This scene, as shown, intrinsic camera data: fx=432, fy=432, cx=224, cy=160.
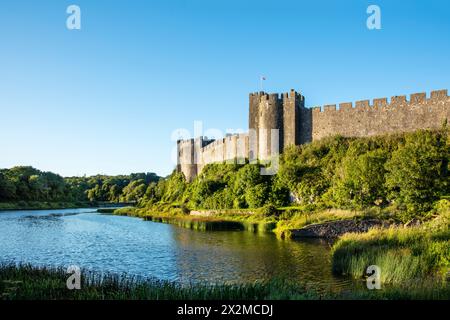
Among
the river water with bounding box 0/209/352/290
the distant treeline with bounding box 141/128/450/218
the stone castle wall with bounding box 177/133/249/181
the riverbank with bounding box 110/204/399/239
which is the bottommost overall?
the river water with bounding box 0/209/352/290

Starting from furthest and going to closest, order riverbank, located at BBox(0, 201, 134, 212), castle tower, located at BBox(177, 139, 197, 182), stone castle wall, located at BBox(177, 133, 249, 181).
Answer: riverbank, located at BBox(0, 201, 134, 212), castle tower, located at BBox(177, 139, 197, 182), stone castle wall, located at BBox(177, 133, 249, 181)

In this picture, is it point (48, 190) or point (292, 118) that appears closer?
point (292, 118)

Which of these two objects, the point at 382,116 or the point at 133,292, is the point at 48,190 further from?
the point at 133,292

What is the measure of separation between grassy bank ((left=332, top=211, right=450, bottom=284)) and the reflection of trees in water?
79 cm

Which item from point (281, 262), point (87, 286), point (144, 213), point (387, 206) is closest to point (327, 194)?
point (387, 206)

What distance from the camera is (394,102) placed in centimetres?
3109

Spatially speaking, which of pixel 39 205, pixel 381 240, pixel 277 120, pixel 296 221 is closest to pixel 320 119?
pixel 277 120

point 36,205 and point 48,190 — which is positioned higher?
point 48,190

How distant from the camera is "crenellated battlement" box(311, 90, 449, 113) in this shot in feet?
95.1

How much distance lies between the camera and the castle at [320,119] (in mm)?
29625

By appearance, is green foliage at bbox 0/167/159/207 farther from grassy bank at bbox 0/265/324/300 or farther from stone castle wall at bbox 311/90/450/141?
grassy bank at bbox 0/265/324/300

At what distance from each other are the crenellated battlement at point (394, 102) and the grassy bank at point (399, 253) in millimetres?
15093

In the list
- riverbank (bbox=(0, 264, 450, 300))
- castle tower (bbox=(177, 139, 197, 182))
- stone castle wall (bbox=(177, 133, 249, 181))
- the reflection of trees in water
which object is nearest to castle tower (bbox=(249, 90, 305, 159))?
stone castle wall (bbox=(177, 133, 249, 181))

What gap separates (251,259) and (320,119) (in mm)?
21075
